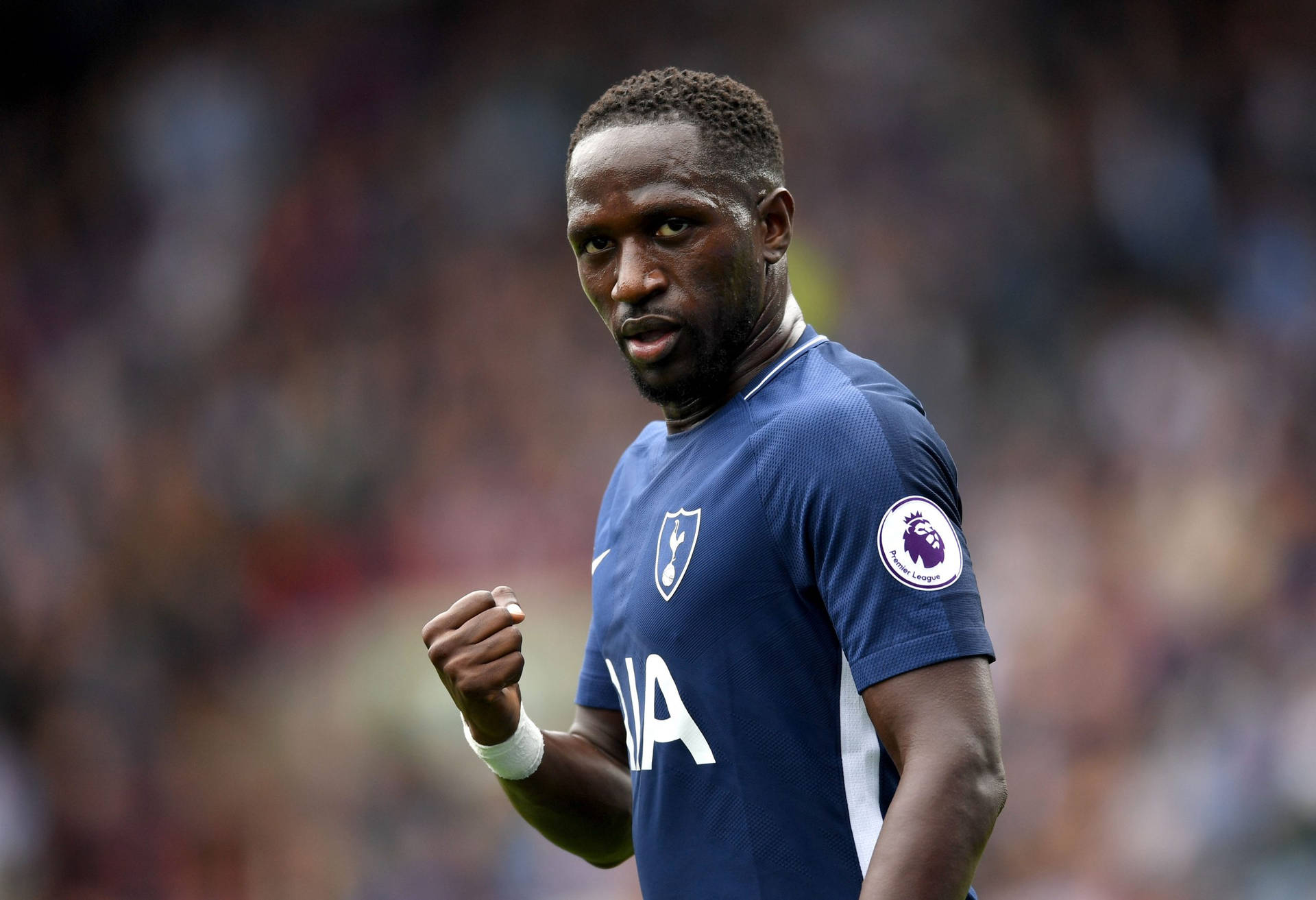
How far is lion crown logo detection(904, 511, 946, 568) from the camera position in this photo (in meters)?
2.01

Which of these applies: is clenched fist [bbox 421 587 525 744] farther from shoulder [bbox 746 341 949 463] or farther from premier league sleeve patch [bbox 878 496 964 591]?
premier league sleeve patch [bbox 878 496 964 591]

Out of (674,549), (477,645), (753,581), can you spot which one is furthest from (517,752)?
(753,581)

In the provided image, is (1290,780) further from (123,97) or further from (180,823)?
(123,97)

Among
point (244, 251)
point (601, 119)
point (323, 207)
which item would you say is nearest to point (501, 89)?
point (323, 207)

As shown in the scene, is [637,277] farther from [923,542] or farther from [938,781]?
[938,781]

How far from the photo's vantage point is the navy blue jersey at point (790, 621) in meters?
2.02

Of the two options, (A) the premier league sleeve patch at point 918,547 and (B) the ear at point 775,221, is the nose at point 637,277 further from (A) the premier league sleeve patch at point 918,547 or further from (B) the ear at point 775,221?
(A) the premier league sleeve patch at point 918,547

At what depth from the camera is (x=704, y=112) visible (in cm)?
242

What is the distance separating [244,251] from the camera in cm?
1078

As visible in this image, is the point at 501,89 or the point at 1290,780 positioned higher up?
the point at 501,89

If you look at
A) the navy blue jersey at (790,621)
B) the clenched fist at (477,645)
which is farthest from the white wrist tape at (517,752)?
the navy blue jersey at (790,621)

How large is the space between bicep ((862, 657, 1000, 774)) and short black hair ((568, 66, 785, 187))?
0.95m

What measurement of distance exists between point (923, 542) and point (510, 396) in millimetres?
8691

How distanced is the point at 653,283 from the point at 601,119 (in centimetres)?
33
